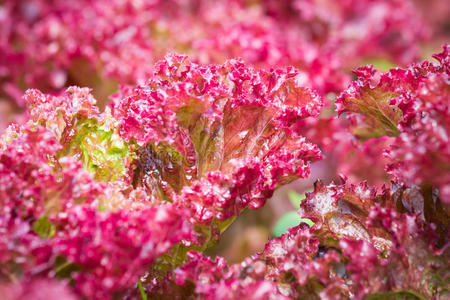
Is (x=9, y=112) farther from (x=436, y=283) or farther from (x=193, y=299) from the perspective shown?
(x=436, y=283)

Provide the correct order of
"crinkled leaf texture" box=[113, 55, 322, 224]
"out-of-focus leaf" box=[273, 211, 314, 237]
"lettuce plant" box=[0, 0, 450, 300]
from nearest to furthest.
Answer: "lettuce plant" box=[0, 0, 450, 300] → "crinkled leaf texture" box=[113, 55, 322, 224] → "out-of-focus leaf" box=[273, 211, 314, 237]

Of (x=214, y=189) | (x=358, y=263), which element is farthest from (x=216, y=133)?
(x=358, y=263)

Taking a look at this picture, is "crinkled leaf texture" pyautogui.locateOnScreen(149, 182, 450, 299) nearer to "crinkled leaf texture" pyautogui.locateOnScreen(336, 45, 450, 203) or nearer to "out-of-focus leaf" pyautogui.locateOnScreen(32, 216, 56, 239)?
"crinkled leaf texture" pyautogui.locateOnScreen(336, 45, 450, 203)

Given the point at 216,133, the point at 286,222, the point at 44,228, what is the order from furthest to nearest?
the point at 286,222 < the point at 216,133 < the point at 44,228

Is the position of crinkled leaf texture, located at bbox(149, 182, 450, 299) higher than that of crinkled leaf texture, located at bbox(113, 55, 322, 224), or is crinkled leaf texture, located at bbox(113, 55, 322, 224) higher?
crinkled leaf texture, located at bbox(113, 55, 322, 224)

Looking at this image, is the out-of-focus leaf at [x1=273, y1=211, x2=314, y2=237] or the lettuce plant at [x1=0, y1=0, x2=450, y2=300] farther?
the out-of-focus leaf at [x1=273, y1=211, x2=314, y2=237]

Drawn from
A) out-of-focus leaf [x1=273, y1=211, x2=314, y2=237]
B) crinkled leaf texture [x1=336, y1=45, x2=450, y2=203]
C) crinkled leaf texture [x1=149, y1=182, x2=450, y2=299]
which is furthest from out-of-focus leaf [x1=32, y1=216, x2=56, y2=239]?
out-of-focus leaf [x1=273, y1=211, x2=314, y2=237]

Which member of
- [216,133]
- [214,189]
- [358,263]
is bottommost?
[358,263]

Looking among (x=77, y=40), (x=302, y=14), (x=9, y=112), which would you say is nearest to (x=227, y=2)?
(x=302, y=14)

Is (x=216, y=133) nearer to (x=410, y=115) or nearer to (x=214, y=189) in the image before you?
(x=214, y=189)

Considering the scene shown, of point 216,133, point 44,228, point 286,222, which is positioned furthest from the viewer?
point 286,222

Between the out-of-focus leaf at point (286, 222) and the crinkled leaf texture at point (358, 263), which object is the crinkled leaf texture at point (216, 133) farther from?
the out-of-focus leaf at point (286, 222)
